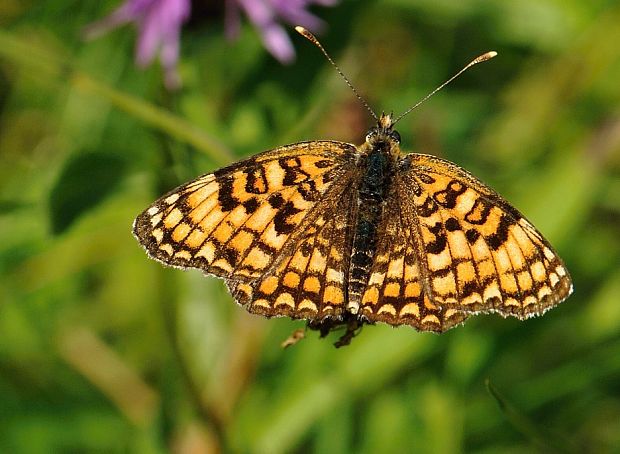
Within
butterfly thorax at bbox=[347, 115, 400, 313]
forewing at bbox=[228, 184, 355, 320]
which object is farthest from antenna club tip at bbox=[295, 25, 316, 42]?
forewing at bbox=[228, 184, 355, 320]

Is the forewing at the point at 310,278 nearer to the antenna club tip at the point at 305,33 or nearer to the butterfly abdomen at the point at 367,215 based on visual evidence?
the butterfly abdomen at the point at 367,215

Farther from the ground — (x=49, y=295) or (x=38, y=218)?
(x=38, y=218)

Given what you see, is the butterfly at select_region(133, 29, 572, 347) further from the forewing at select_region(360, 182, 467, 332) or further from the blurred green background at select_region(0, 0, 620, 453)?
the blurred green background at select_region(0, 0, 620, 453)

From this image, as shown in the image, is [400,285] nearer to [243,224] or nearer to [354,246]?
[354,246]

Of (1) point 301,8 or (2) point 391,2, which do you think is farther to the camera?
(2) point 391,2

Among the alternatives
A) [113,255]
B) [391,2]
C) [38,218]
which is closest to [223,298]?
[113,255]

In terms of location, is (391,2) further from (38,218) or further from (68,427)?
(68,427)

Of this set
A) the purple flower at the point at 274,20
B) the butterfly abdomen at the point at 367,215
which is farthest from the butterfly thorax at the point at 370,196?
the purple flower at the point at 274,20
